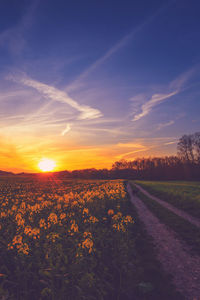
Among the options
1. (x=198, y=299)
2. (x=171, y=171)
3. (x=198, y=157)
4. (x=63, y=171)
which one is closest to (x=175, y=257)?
(x=198, y=299)

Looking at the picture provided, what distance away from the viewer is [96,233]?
7.09 metres

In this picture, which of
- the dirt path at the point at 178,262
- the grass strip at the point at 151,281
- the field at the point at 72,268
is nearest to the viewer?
the field at the point at 72,268

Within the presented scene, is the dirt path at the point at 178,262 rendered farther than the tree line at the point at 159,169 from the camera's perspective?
No

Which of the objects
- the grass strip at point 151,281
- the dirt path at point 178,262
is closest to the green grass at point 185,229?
the dirt path at point 178,262

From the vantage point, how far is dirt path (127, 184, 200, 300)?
5.69m

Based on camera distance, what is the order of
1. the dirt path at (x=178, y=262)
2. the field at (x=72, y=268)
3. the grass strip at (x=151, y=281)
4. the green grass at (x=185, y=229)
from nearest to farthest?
1. the field at (x=72, y=268)
2. the grass strip at (x=151, y=281)
3. the dirt path at (x=178, y=262)
4. the green grass at (x=185, y=229)

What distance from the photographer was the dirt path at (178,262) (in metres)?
5.69

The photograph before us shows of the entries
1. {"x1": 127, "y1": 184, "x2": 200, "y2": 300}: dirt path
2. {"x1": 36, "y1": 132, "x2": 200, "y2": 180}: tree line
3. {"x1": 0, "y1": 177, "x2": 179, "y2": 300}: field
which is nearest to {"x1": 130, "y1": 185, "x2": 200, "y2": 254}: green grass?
{"x1": 127, "y1": 184, "x2": 200, "y2": 300}: dirt path

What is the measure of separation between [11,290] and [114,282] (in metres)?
2.86

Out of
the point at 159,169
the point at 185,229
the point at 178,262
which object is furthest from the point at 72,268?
the point at 159,169

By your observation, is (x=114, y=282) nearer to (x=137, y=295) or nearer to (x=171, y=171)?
(x=137, y=295)

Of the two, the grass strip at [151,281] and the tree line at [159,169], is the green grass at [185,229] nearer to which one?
the grass strip at [151,281]

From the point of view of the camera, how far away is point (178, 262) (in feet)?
23.9

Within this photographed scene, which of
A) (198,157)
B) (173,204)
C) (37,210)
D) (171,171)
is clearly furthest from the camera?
(171,171)
